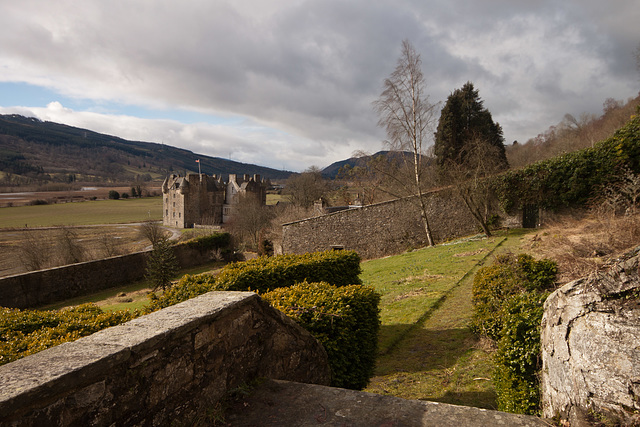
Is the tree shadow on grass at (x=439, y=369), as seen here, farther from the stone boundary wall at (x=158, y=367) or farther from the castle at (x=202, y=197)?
the castle at (x=202, y=197)

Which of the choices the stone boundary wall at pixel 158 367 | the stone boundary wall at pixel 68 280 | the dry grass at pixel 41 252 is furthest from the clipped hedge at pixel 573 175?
the dry grass at pixel 41 252

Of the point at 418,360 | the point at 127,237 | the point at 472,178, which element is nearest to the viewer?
the point at 418,360

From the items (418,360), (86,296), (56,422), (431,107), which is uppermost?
(431,107)

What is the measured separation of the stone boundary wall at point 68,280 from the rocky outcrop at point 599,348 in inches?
908

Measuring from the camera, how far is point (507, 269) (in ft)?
23.1

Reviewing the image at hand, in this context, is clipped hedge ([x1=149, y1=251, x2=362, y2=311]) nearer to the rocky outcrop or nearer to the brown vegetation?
the rocky outcrop

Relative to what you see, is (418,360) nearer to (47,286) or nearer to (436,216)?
(436,216)

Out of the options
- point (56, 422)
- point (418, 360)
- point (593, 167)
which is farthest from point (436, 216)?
point (56, 422)

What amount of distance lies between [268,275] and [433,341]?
3786 millimetres

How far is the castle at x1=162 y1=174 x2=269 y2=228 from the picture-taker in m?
65.1

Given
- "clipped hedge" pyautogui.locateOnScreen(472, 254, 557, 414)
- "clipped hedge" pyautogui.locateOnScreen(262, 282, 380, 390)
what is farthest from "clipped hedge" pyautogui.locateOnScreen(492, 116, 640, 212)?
"clipped hedge" pyautogui.locateOnScreen(262, 282, 380, 390)

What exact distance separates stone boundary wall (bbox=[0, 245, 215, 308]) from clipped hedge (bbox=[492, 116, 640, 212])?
26.4 metres

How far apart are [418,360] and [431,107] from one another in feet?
53.6

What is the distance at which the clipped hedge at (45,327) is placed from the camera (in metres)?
3.81
